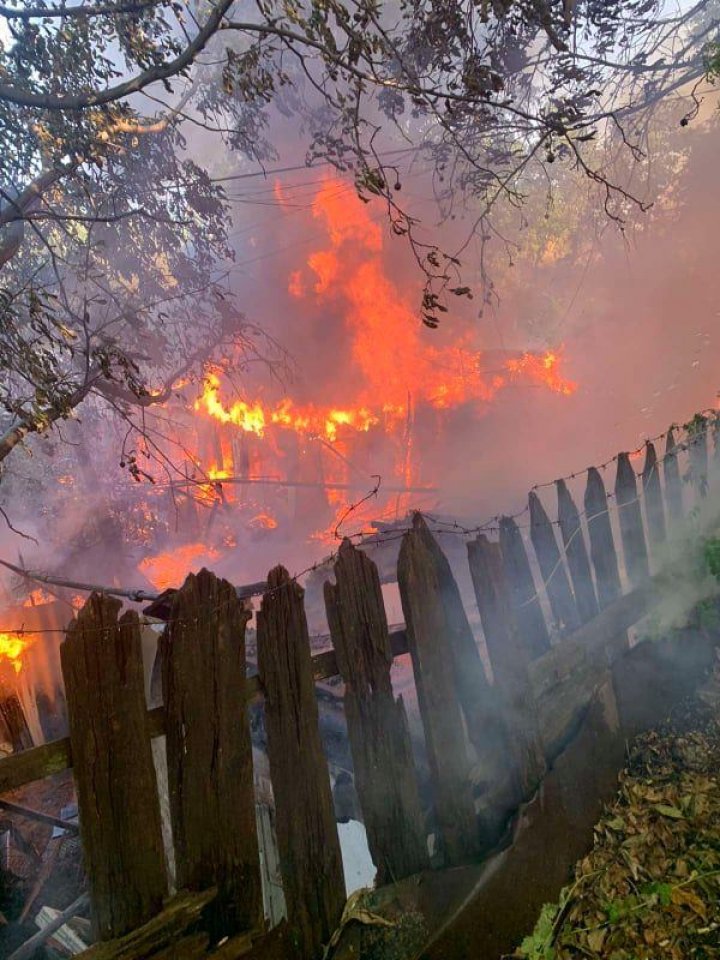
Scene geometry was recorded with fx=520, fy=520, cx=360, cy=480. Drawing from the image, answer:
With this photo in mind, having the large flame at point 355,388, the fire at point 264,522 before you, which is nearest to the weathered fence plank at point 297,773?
the fire at point 264,522

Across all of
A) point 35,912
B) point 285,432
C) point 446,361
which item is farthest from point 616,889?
point 446,361

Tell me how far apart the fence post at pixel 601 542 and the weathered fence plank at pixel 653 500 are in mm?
695

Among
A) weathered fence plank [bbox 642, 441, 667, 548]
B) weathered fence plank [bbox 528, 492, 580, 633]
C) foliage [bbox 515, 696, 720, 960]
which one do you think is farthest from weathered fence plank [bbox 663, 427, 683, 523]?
foliage [bbox 515, 696, 720, 960]

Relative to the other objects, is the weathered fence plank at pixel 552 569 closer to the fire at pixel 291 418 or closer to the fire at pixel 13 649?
the fire at pixel 13 649

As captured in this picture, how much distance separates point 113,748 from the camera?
2.05 m

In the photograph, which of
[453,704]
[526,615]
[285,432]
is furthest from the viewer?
[285,432]

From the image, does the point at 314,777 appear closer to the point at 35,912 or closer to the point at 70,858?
the point at 35,912

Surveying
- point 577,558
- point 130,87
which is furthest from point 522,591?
point 130,87

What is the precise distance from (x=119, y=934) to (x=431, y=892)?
1384mm

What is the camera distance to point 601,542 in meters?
4.24

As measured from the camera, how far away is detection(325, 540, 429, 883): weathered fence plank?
8.29 feet

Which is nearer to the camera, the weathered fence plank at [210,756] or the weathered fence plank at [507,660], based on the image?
the weathered fence plank at [210,756]

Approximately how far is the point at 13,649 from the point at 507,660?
6.82 m

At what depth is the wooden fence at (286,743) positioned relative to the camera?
2.04m
